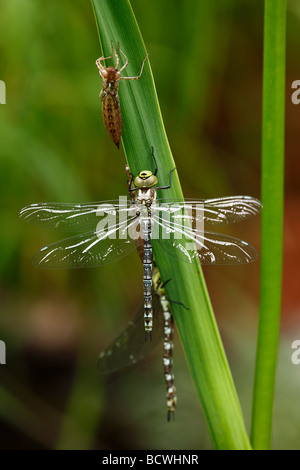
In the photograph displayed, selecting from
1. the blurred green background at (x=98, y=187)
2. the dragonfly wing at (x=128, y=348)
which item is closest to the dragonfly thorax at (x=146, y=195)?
the dragonfly wing at (x=128, y=348)

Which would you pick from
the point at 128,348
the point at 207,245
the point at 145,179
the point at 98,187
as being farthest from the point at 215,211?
the point at 98,187

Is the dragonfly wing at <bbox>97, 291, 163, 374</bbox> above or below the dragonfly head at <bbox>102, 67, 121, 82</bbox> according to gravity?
below

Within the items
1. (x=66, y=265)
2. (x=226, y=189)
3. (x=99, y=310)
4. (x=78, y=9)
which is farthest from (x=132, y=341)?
(x=78, y=9)

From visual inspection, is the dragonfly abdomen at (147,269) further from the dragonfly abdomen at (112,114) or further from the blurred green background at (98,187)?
the blurred green background at (98,187)

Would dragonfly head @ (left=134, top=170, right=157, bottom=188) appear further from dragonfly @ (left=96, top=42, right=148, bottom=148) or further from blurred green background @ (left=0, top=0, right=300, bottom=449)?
blurred green background @ (left=0, top=0, right=300, bottom=449)

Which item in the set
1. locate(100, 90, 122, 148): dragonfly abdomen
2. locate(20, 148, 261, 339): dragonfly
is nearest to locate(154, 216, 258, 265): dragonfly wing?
locate(20, 148, 261, 339): dragonfly
